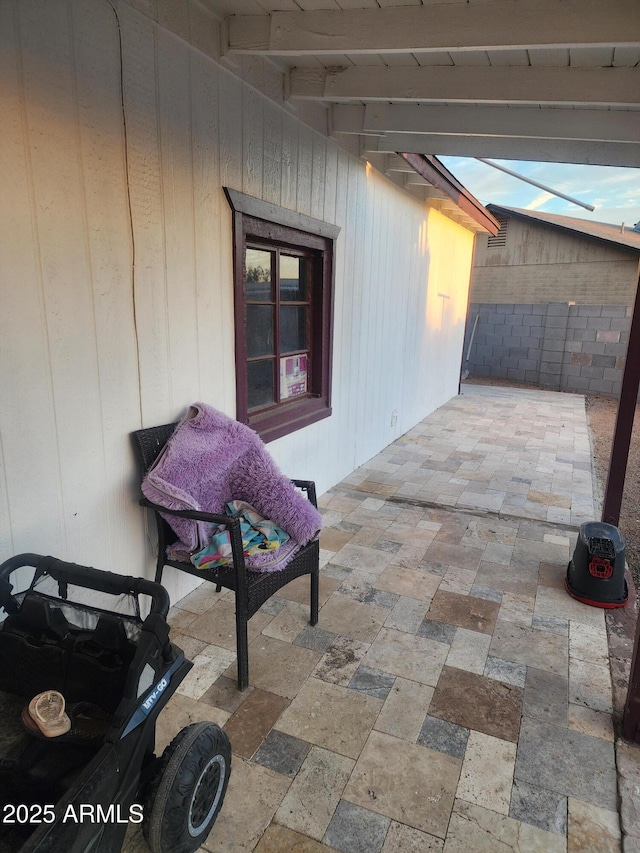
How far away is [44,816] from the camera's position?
36.7 inches

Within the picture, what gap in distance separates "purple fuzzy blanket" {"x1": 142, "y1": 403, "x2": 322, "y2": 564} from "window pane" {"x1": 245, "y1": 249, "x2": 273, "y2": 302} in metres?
0.93

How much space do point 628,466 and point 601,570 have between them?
3172 mm

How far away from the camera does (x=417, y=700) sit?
1.88 m

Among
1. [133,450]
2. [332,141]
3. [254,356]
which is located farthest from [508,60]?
[133,450]

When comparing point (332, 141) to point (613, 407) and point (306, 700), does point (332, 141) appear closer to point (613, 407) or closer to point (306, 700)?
point (306, 700)

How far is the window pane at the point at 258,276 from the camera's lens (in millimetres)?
2861

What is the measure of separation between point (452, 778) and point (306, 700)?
560 millimetres

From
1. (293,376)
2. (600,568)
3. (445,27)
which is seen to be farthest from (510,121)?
(600,568)

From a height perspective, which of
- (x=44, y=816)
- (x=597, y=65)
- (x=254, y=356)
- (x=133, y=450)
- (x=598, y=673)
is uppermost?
(x=597, y=65)

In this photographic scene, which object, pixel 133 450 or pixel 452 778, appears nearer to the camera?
pixel 452 778

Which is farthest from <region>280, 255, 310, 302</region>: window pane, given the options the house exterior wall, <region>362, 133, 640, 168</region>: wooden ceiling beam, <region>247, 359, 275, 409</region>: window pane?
<region>362, 133, 640, 168</region>: wooden ceiling beam

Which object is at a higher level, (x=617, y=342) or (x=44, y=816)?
(x=617, y=342)

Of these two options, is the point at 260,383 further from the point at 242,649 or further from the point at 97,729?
the point at 97,729

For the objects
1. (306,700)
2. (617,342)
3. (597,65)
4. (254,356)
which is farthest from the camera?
(617,342)
